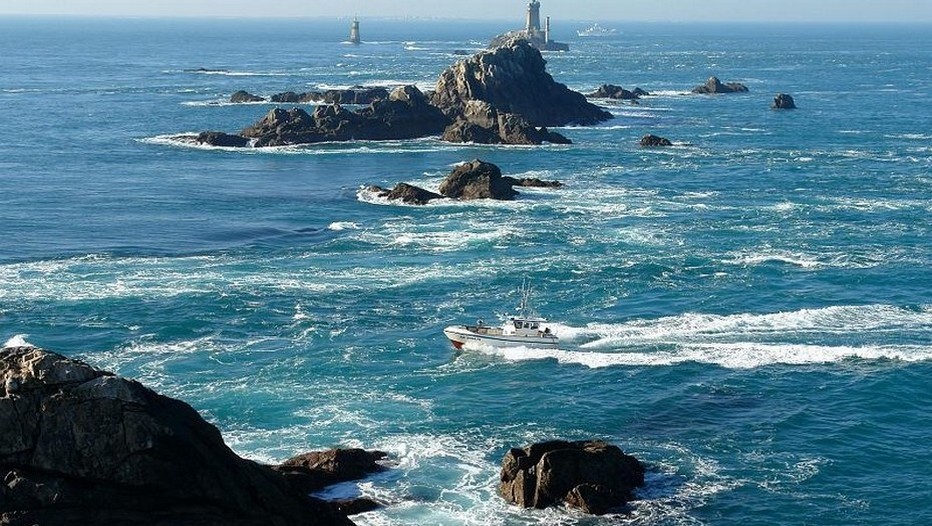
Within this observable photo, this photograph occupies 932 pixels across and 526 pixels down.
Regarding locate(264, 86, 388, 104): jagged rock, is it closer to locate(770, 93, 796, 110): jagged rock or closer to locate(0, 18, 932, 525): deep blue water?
locate(0, 18, 932, 525): deep blue water

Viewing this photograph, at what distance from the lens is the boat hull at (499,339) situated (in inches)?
2410

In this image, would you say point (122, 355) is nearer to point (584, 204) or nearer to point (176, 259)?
point (176, 259)

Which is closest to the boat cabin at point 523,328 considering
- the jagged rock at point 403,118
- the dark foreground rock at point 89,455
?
the dark foreground rock at point 89,455

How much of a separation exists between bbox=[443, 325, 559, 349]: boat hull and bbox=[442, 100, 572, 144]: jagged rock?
73956 mm

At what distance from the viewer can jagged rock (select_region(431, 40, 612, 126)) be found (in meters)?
148

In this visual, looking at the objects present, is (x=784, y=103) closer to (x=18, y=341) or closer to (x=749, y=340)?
(x=749, y=340)

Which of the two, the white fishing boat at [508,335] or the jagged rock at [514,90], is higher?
the jagged rock at [514,90]

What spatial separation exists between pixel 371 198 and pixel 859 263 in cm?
4106

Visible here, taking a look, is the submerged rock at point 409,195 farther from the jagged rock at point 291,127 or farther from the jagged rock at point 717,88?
the jagged rock at point 717,88

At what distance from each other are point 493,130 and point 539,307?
2786 inches

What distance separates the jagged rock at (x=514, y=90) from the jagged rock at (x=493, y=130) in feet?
11.3

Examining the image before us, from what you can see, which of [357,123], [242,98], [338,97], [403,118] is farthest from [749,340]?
[242,98]

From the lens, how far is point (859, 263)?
7781 centimetres

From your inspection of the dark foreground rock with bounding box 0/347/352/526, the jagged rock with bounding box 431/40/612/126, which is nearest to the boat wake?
the dark foreground rock with bounding box 0/347/352/526
